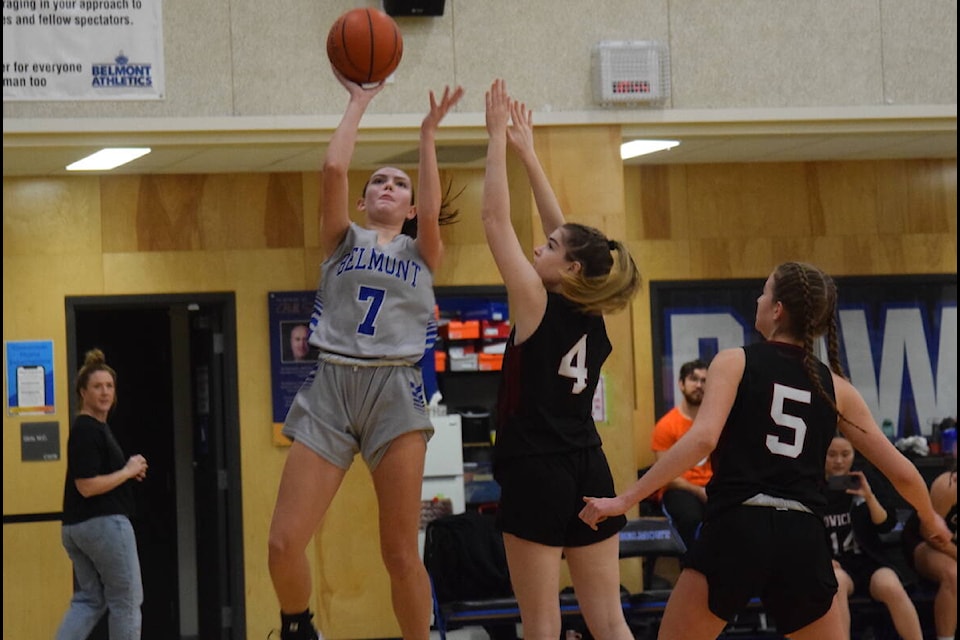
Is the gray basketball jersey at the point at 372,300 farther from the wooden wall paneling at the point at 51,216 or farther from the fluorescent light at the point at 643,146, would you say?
the wooden wall paneling at the point at 51,216

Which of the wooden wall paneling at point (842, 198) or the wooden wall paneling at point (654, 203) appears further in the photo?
the wooden wall paneling at point (842, 198)

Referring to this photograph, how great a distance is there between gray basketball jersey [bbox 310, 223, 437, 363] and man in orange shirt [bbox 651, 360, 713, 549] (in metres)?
3.83

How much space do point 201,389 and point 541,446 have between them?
5346mm

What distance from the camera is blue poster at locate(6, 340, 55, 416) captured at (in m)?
8.58

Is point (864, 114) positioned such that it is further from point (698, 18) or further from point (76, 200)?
point (76, 200)

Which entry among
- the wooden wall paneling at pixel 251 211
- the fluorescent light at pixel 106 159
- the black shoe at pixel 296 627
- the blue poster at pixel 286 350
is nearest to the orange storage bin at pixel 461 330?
the blue poster at pixel 286 350

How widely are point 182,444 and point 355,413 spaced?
18.2 ft

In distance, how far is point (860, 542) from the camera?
308 inches

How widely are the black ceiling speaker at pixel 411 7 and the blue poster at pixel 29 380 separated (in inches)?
123

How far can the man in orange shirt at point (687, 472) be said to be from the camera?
8.24m

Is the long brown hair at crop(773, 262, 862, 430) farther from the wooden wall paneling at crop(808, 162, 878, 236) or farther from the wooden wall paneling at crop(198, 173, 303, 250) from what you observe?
the wooden wall paneling at crop(808, 162, 878, 236)

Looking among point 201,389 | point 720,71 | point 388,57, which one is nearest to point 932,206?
point 720,71

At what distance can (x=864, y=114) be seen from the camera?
7996mm

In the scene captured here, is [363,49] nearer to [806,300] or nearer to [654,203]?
[806,300]
